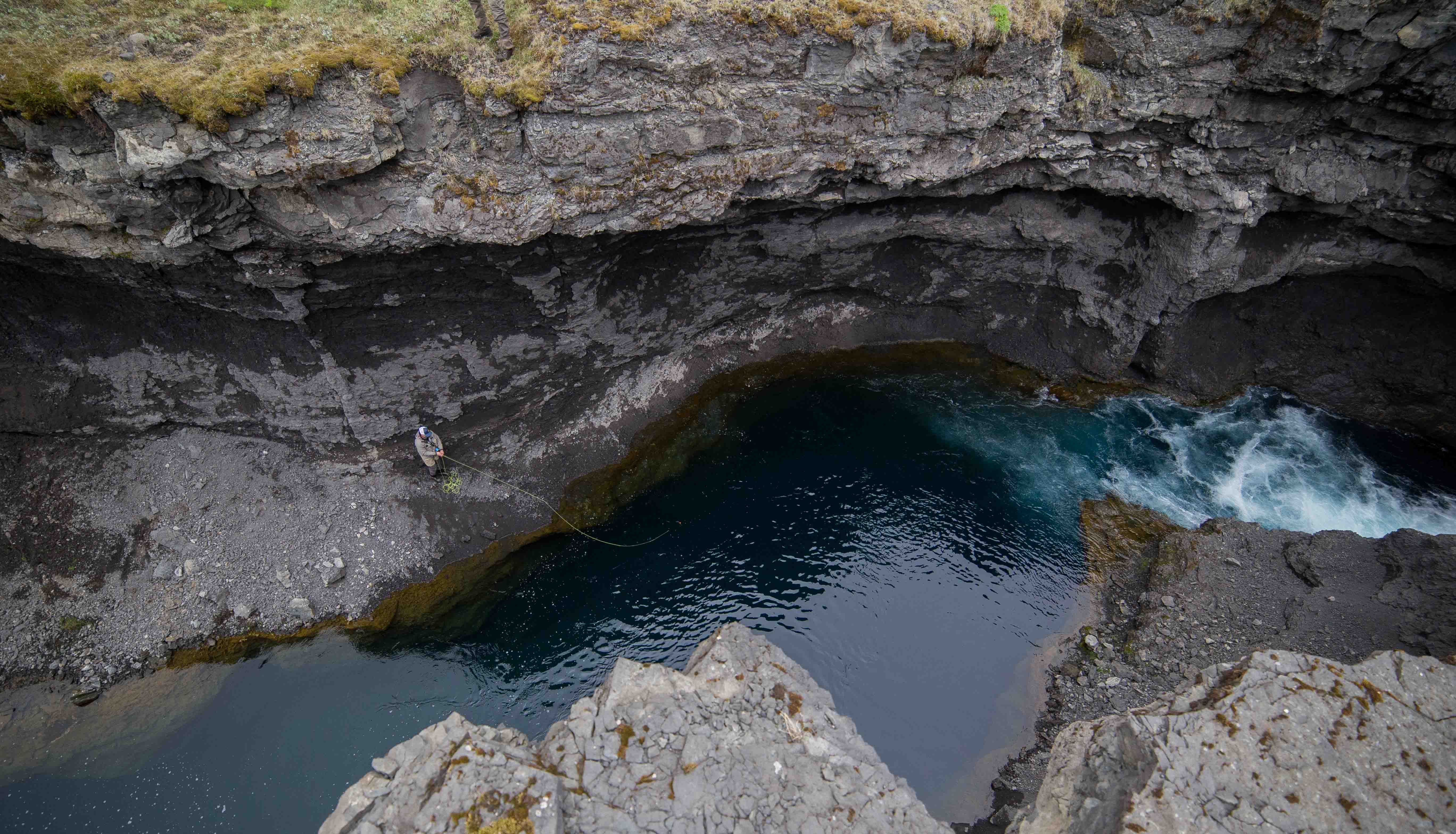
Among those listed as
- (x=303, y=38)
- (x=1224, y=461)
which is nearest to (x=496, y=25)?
(x=303, y=38)

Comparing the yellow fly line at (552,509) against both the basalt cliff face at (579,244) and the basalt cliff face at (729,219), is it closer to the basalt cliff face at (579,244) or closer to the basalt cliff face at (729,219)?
the basalt cliff face at (579,244)

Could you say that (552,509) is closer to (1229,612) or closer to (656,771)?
(656,771)

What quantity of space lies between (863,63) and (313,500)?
1723 cm

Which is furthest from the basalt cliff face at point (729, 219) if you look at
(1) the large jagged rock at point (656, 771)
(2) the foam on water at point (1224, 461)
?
(1) the large jagged rock at point (656, 771)

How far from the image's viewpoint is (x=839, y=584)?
54.9ft

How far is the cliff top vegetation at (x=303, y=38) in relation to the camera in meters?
10.6

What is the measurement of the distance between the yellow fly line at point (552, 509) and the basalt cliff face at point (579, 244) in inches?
14.8

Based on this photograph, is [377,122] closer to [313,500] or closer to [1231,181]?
[313,500]

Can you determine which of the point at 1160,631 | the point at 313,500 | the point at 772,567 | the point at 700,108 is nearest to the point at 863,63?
the point at 700,108

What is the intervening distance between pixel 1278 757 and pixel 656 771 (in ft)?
27.5

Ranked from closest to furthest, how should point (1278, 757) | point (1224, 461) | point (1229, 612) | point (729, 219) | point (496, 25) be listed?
point (1278, 757) < point (496, 25) < point (1229, 612) < point (729, 219) < point (1224, 461)

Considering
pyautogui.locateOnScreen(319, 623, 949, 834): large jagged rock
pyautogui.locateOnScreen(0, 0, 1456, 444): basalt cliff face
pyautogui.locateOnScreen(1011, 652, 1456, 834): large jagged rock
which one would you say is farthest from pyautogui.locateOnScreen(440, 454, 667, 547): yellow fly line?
pyautogui.locateOnScreen(1011, 652, 1456, 834): large jagged rock

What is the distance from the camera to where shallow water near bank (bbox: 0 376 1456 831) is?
13.5 metres

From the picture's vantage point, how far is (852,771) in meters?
9.23
